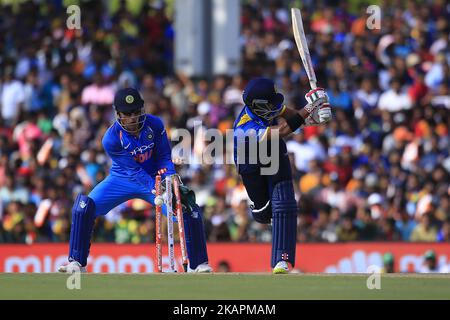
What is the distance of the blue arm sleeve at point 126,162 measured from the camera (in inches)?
551

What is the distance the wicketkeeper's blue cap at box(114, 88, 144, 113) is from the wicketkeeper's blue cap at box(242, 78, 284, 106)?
117 centimetres

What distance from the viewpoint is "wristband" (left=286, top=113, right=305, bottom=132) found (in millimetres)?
13336

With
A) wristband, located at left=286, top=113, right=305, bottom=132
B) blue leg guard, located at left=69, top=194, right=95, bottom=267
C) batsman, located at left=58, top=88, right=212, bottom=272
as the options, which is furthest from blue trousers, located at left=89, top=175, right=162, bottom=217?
wristband, located at left=286, top=113, right=305, bottom=132

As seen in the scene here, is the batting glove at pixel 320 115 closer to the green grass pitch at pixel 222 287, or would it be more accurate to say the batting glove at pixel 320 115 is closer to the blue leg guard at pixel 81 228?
the green grass pitch at pixel 222 287

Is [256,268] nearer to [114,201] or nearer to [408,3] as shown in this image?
[114,201]

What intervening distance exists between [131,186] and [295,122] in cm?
202

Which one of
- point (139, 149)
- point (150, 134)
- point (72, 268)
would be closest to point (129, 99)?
point (150, 134)

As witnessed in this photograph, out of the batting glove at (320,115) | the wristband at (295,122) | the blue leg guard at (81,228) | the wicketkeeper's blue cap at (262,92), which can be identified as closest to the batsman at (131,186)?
the blue leg guard at (81,228)

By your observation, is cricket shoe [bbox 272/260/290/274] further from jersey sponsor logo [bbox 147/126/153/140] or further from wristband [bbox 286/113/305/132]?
jersey sponsor logo [bbox 147/126/153/140]

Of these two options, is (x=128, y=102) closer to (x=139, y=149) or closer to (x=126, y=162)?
(x=139, y=149)

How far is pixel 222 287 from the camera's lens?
12.0 meters

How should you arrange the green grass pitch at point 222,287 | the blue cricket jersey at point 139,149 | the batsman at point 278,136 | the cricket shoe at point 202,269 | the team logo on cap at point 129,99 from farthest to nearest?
the blue cricket jersey at point 139,149
the cricket shoe at point 202,269
the team logo on cap at point 129,99
the batsman at point 278,136
the green grass pitch at point 222,287

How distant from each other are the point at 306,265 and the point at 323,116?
20.5 feet

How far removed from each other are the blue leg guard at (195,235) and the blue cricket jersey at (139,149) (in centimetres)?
54
